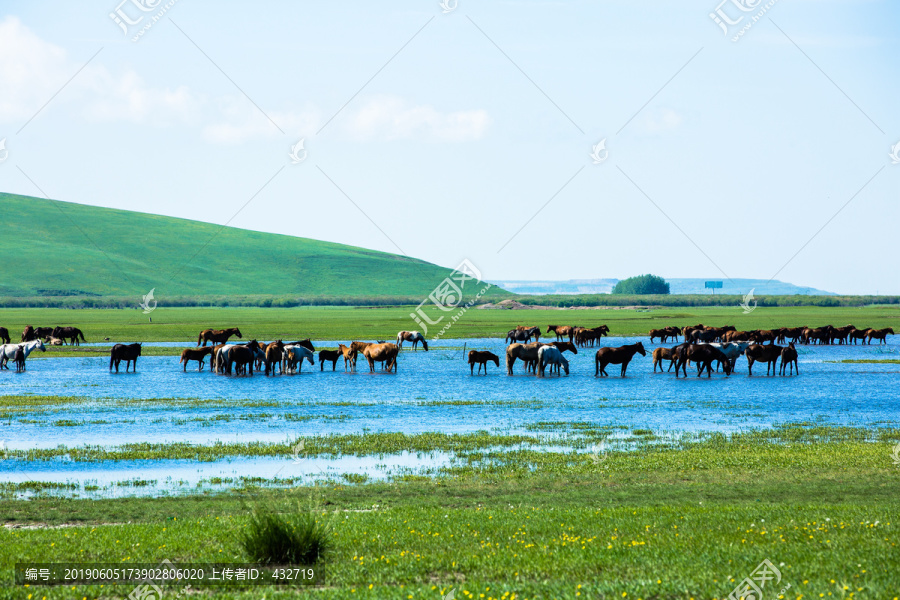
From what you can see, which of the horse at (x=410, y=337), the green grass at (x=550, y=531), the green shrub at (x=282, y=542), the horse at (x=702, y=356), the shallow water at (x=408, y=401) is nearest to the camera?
the green grass at (x=550, y=531)

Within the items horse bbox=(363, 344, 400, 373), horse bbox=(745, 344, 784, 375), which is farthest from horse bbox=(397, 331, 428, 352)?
horse bbox=(745, 344, 784, 375)

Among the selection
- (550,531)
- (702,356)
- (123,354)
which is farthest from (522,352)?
(550,531)

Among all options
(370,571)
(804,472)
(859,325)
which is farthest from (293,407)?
(859,325)

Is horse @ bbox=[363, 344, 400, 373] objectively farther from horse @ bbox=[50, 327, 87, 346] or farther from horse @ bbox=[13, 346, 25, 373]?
horse @ bbox=[50, 327, 87, 346]

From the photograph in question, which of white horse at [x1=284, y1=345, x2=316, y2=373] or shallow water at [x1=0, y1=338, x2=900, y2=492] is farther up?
white horse at [x1=284, y1=345, x2=316, y2=373]

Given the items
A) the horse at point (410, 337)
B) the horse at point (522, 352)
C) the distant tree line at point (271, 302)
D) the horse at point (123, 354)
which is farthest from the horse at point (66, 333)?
the distant tree line at point (271, 302)

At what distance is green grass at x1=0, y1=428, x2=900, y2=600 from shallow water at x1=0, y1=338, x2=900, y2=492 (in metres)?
4.22

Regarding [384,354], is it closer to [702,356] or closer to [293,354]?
[293,354]

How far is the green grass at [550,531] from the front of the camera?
920cm

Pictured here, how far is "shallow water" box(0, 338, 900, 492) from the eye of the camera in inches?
947

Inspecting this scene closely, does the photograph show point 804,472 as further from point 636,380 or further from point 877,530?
point 636,380

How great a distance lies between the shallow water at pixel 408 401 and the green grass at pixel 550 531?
4218 mm

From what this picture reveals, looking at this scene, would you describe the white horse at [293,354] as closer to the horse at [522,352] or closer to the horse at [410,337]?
the horse at [522,352]

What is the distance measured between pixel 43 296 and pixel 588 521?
18323 centimetres
